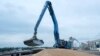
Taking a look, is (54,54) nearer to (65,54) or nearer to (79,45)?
(65,54)

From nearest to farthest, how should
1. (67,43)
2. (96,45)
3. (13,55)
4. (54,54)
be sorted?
(54,54)
(13,55)
(67,43)
(96,45)

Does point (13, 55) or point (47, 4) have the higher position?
point (47, 4)

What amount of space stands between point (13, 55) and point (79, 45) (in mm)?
47445

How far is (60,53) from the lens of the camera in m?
15.7

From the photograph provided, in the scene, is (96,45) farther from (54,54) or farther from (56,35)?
(54,54)

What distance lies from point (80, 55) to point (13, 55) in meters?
12.8

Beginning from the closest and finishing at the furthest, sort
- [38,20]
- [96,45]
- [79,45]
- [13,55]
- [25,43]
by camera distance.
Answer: [13,55] < [25,43] < [38,20] < [79,45] < [96,45]

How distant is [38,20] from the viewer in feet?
183

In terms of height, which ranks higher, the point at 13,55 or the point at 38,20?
the point at 38,20

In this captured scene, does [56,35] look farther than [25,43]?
Yes

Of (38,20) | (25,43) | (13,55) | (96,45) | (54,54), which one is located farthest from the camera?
(96,45)

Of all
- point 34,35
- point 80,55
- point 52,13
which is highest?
point 52,13

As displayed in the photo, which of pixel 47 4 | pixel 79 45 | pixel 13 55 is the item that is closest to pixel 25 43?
pixel 47 4

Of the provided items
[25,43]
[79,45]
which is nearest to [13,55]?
[25,43]
